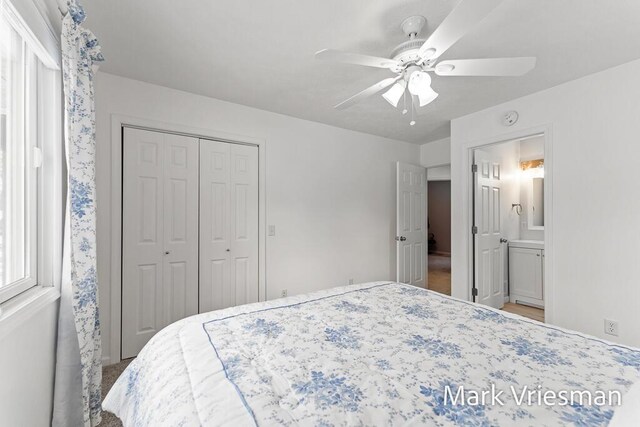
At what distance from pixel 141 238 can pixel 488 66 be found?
279 cm

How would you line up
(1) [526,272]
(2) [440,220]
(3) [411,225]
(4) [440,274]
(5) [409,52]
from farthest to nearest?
(2) [440,220] < (4) [440,274] < (3) [411,225] < (1) [526,272] < (5) [409,52]

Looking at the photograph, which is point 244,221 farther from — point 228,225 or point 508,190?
point 508,190

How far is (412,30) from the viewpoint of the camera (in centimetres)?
160

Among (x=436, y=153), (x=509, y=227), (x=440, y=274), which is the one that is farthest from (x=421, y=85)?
(x=440, y=274)

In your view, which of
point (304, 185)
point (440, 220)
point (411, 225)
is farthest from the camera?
point (440, 220)

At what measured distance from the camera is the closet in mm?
2352

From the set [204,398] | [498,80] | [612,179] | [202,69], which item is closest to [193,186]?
[202,69]

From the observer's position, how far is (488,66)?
1452mm

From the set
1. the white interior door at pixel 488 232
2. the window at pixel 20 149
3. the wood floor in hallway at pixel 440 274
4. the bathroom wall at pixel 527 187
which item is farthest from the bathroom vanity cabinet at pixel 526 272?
the window at pixel 20 149

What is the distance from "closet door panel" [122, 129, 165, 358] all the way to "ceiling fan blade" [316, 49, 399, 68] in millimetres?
1822

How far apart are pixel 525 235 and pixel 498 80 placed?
2657 mm

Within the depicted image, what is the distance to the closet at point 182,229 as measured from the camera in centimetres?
235

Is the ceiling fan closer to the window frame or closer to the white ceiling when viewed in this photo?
the white ceiling

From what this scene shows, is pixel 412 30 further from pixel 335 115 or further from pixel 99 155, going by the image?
pixel 99 155
